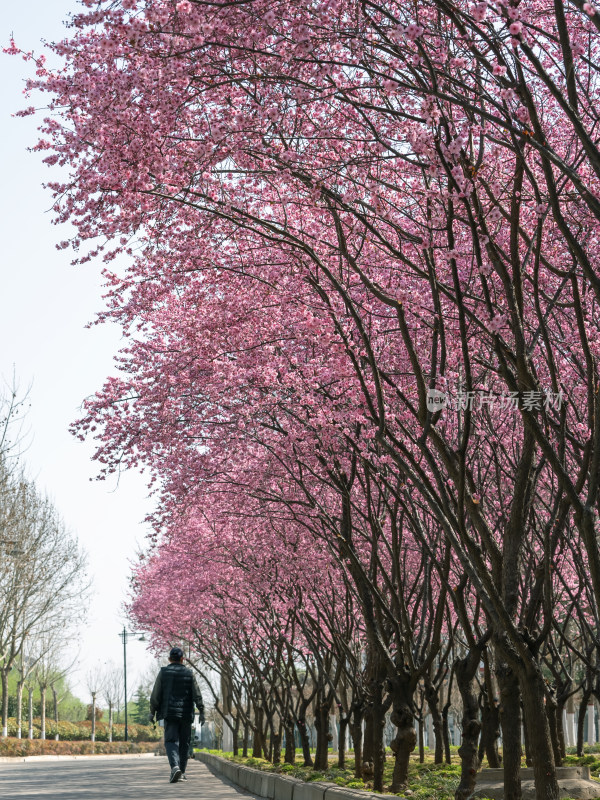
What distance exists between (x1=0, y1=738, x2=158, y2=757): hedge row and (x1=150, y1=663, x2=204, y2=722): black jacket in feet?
115

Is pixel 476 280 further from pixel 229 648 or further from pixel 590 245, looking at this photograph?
pixel 229 648

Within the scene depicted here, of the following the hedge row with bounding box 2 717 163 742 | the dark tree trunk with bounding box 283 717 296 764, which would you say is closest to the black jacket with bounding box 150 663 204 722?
the dark tree trunk with bounding box 283 717 296 764

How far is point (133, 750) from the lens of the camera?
218ft

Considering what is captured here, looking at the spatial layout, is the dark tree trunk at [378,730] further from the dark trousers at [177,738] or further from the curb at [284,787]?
the dark trousers at [177,738]

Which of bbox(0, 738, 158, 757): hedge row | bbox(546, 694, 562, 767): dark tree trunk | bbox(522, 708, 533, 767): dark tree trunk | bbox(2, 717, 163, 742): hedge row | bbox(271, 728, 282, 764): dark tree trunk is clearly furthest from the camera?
bbox(2, 717, 163, 742): hedge row

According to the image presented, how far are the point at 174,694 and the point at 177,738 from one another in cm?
85

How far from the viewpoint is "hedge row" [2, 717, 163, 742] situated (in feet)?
234

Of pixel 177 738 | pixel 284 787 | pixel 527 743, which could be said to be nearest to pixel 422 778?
pixel 527 743

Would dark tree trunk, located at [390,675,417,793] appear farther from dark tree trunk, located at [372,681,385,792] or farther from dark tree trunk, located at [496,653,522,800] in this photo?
dark tree trunk, located at [496,653,522,800]

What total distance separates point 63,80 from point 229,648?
2770cm

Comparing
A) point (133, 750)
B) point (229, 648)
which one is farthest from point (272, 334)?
point (133, 750)

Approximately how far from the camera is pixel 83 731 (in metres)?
76.8

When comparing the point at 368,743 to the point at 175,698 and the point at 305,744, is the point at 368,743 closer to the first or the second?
the point at 175,698

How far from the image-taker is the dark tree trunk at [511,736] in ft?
30.0
